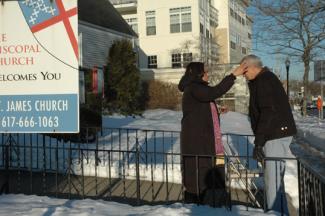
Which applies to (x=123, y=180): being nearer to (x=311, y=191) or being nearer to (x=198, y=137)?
(x=198, y=137)

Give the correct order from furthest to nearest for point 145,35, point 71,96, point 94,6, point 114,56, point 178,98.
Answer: point 145,35, point 178,98, point 94,6, point 114,56, point 71,96

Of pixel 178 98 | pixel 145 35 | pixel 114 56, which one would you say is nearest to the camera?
pixel 114 56

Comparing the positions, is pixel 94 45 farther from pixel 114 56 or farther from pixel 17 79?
pixel 17 79

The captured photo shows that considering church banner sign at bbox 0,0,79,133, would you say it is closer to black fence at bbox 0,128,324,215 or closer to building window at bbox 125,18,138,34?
black fence at bbox 0,128,324,215

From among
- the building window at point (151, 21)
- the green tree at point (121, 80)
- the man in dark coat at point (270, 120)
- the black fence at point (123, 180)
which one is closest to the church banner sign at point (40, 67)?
the black fence at point (123, 180)

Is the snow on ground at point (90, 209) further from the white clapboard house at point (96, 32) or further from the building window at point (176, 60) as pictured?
the building window at point (176, 60)

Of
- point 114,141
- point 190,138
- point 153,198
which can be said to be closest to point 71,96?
point 190,138

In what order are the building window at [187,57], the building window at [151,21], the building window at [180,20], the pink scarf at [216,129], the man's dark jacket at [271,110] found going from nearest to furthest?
the man's dark jacket at [271,110], the pink scarf at [216,129], the building window at [187,57], the building window at [180,20], the building window at [151,21]

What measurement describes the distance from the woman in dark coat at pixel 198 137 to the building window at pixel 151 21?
34.0m

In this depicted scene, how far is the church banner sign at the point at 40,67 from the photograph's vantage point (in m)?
5.71

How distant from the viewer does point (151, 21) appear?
39594 millimetres

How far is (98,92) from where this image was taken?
21484mm

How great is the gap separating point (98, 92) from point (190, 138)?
15934 mm

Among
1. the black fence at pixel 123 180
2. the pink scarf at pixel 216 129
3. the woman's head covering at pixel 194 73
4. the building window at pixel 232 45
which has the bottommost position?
the black fence at pixel 123 180
